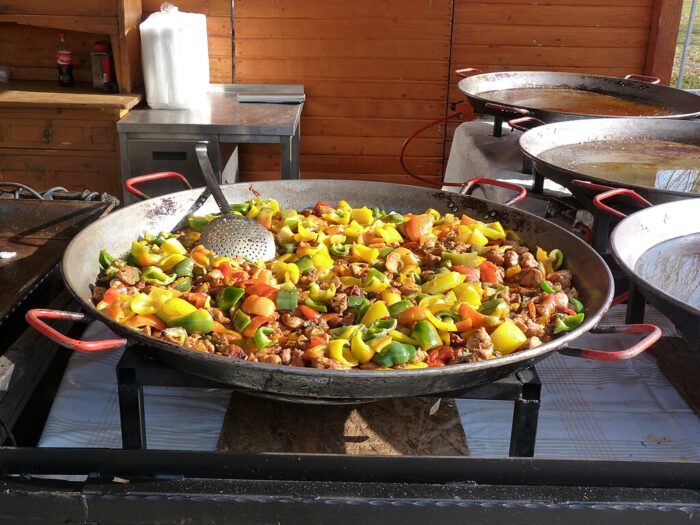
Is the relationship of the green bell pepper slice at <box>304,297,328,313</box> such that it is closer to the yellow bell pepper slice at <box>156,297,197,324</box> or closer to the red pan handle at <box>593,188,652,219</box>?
the yellow bell pepper slice at <box>156,297,197,324</box>

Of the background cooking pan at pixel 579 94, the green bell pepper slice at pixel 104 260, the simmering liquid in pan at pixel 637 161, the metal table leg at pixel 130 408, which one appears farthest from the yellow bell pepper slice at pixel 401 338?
the background cooking pan at pixel 579 94

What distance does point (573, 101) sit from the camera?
361cm

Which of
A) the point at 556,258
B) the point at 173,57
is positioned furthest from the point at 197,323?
the point at 173,57

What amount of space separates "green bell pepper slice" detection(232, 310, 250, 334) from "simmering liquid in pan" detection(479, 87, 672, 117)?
219 cm

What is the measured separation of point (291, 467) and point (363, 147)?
430cm

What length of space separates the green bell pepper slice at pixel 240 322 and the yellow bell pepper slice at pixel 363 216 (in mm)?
621

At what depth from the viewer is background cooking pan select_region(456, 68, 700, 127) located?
133 inches

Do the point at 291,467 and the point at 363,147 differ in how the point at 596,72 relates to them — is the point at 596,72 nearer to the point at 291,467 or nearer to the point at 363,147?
the point at 363,147

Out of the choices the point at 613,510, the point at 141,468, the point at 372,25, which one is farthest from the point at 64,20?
the point at 613,510

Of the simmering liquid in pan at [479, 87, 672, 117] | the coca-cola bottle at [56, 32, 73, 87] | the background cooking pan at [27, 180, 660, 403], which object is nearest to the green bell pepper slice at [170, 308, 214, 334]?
the background cooking pan at [27, 180, 660, 403]

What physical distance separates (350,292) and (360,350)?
0.94 ft

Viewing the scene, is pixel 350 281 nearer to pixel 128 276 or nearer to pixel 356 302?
pixel 356 302

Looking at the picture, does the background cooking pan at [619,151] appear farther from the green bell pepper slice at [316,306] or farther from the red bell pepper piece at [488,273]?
the green bell pepper slice at [316,306]

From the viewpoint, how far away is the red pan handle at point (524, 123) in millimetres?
2836
